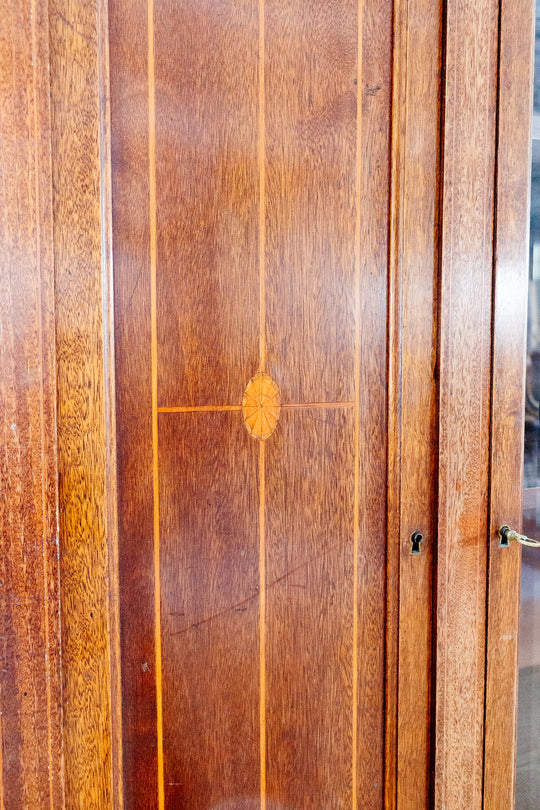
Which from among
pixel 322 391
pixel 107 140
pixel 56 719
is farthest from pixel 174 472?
pixel 107 140

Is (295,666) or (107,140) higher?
(107,140)

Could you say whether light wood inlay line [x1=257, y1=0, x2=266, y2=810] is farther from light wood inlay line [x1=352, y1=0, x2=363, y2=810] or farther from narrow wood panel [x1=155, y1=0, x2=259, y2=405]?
light wood inlay line [x1=352, y1=0, x2=363, y2=810]

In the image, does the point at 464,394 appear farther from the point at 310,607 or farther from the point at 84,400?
the point at 84,400

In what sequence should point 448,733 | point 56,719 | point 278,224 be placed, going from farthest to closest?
point 448,733
point 278,224
point 56,719

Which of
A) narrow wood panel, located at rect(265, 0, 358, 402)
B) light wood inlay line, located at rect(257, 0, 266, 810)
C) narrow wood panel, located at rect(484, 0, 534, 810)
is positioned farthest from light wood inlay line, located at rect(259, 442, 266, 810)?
narrow wood panel, located at rect(484, 0, 534, 810)

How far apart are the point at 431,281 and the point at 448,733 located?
854 mm

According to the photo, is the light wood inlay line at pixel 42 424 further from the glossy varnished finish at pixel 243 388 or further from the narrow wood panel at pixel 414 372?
the narrow wood panel at pixel 414 372

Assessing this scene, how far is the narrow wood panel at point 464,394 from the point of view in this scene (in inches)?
40.7

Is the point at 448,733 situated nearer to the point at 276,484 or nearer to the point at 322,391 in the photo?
the point at 276,484

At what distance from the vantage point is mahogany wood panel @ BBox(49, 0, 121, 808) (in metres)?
0.83

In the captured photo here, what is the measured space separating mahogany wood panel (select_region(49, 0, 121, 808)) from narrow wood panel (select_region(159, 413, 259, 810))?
0.10m

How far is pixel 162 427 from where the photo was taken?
0.94 metres

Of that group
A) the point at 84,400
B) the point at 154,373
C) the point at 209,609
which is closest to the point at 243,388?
the point at 154,373

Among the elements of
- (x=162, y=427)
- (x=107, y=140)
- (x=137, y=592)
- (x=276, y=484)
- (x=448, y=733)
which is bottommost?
(x=448, y=733)
